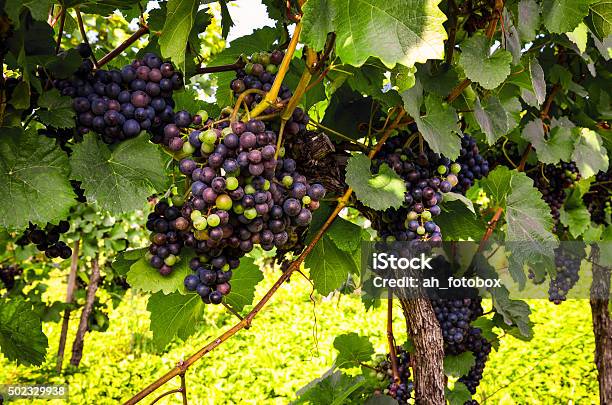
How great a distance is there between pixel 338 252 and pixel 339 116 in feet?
1.14

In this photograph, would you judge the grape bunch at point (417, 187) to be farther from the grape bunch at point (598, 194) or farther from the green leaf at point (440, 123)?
the grape bunch at point (598, 194)

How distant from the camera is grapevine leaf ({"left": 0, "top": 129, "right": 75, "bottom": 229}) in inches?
32.4

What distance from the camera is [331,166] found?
1234 millimetres

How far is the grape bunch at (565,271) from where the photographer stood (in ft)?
8.02

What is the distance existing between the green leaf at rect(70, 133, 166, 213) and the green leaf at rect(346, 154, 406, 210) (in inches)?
15.2

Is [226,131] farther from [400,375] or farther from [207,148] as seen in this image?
[400,375]

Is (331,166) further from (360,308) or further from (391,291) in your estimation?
(360,308)

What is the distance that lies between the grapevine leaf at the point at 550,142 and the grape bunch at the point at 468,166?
51 cm

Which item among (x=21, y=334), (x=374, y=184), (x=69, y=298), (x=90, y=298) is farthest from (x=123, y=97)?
(x=69, y=298)

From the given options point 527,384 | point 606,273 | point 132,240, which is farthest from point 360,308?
point 606,273

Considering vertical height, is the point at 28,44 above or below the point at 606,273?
above

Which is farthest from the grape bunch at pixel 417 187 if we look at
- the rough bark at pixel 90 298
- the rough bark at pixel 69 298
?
the rough bark at pixel 90 298

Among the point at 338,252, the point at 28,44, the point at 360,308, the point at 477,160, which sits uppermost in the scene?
the point at 28,44

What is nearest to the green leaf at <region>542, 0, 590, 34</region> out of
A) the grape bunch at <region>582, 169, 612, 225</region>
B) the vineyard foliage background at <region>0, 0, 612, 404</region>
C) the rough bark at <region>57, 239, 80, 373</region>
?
the vineyard foliage background at <region>0, 0, 612, 404</region>
